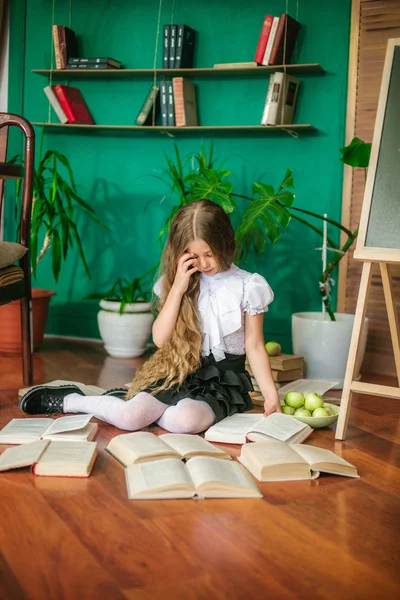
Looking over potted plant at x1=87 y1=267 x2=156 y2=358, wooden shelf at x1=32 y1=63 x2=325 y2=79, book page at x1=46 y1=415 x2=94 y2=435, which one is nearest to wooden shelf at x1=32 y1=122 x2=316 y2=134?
wooden shelf at x1=32 y1=63 x2=325 y2=79

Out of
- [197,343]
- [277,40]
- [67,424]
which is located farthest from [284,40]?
[67,424]

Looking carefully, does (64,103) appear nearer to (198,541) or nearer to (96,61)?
(96,61)

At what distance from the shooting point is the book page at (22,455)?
5.96 feet

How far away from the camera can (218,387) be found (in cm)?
238

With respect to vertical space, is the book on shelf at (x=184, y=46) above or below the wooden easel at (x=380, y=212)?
above

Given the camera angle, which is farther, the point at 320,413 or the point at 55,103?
the point at 55,103

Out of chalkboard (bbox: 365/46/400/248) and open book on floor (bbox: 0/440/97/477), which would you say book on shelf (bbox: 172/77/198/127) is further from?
open book on floor (bbox: 0/440/97/477)

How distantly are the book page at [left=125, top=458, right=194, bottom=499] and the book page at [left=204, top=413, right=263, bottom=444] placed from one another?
0.40 meters

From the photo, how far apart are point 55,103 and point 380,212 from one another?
86.4 inches

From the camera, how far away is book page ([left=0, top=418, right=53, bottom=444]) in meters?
2.06

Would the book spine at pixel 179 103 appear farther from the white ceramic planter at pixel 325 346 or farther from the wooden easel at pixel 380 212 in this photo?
the wooden easel at pixel 380 212

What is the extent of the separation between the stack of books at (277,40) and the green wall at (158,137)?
109 mm

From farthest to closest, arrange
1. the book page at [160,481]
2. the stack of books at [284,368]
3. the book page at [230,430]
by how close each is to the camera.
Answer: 1. the stack of books at [284,368]
2. the book page at [230,430]
3. the book page at [160,481]

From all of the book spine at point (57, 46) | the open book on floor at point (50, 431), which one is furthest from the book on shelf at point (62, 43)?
the open book on floor at point (50, 431)
